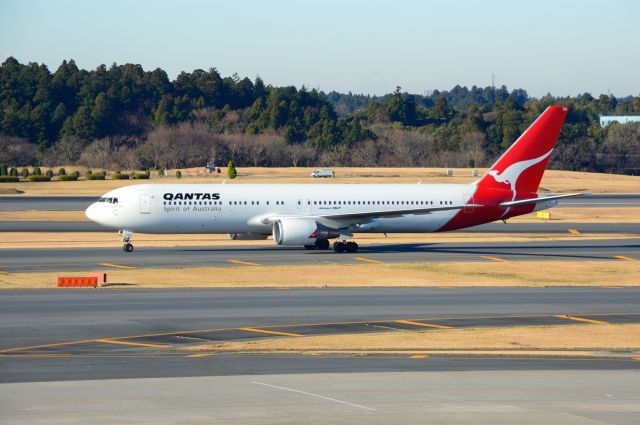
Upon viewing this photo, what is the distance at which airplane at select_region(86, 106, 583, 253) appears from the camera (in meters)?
58.6

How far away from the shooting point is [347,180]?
134375mm

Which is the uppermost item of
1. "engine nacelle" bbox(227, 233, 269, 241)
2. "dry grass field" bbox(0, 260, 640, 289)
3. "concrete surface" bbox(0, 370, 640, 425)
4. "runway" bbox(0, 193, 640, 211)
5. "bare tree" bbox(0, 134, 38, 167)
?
"bare tree" bbox(0, 134, 38, 167)

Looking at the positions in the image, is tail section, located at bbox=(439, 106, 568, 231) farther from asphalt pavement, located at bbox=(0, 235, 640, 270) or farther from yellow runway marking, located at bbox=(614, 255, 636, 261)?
yellow runway marking, located at bbox=(614, 255, 636, 261)

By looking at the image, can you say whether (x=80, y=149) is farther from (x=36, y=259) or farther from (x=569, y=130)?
(x=36, y=259)

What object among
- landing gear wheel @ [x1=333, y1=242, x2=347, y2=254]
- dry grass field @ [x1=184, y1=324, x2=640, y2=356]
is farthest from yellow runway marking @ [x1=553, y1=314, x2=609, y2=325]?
landing gear wheel @ [x1=333, y1=242, x2=347, y2=254]

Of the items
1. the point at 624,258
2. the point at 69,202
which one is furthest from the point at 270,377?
the point at 69,202

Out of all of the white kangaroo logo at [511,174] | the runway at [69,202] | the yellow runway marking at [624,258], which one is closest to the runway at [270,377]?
the yellow runway marking at [624,258]

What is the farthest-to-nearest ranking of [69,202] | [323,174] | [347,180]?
1. [323,174]
2. [347,180]
3. [69,202]

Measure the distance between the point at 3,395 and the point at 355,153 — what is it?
166m

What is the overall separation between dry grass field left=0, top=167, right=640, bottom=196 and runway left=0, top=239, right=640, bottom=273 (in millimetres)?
62571

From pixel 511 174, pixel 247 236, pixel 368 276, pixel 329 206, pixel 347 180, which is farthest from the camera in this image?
pixel 347 180

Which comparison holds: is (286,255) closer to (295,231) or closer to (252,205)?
(295,231)

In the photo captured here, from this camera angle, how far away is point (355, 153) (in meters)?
187

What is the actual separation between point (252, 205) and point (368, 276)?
13.6 meters
